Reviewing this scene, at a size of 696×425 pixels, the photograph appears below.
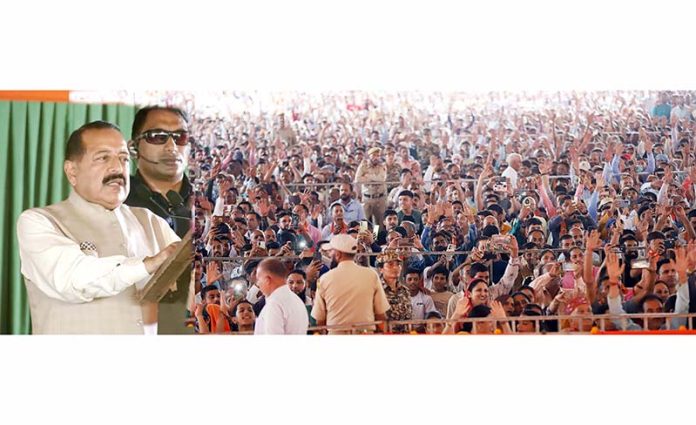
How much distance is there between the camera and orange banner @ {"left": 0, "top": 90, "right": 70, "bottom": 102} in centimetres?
673

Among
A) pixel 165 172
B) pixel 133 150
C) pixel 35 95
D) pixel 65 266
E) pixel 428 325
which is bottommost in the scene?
pixel 428 325

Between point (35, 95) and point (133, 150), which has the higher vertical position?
point (35, 95)

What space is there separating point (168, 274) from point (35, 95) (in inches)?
52.3

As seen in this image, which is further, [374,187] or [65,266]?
[374,187]

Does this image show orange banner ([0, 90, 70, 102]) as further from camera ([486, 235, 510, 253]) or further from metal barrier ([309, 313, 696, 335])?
camera ([486, 235, 510, 253])

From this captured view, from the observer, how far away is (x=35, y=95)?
6.73 metres

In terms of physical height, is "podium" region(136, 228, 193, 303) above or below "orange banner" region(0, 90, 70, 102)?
below

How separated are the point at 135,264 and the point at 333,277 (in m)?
1.18

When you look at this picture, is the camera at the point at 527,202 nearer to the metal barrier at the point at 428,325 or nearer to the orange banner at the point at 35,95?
the metal barrier at the point at 428,325

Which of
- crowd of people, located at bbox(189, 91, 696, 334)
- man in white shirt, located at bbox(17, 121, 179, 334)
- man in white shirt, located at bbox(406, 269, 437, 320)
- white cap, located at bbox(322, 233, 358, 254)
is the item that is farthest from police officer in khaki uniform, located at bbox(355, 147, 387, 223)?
man in white shirt, located at bbox(17, 121, 179, 334)

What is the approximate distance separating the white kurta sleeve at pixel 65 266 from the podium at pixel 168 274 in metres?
0.07

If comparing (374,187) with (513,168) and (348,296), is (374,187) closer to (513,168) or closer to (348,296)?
(348,296)

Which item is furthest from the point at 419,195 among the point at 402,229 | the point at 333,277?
the point at 333,277

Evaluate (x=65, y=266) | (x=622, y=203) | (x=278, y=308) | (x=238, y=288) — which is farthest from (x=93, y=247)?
(x=622, y=203)
